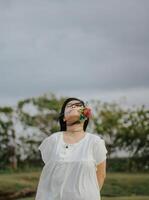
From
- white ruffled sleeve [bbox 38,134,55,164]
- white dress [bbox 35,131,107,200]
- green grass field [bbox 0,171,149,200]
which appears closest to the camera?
white dress [bbox 35,131,107,200]

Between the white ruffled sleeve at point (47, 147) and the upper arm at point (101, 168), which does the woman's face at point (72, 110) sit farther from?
the upper arm at point (101, 168)

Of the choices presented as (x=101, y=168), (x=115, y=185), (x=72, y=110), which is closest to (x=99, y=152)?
(x=101, y=168)

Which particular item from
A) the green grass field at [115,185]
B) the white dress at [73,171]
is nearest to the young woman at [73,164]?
the white dress at [73,171]

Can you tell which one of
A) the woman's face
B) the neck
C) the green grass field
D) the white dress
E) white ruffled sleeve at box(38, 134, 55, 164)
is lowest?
the green grass field

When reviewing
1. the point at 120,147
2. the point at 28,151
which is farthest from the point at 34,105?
the point at 120,147

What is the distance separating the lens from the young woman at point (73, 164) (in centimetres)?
361

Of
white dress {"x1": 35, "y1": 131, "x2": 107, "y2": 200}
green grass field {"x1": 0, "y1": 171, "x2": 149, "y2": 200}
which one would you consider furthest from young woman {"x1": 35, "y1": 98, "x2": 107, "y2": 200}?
green grass field {"x1": 0, "y1": 171, "x2": 149, "y2": 200}

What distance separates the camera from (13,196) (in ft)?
Answer: 56.5

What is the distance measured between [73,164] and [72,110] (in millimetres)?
405

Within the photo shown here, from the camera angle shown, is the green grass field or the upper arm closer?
the upper arm

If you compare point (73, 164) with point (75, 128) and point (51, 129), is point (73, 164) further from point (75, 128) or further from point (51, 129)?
point (51, 129)

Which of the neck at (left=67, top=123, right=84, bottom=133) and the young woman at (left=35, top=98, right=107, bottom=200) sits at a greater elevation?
the neck at (left=67, top=123, right=84, bottom=133)

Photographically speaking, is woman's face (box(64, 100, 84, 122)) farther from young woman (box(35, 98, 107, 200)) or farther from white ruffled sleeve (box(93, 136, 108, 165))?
white ruffled sleeve (box(93, 136, 108, 165))

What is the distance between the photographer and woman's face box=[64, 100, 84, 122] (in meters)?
3.82
